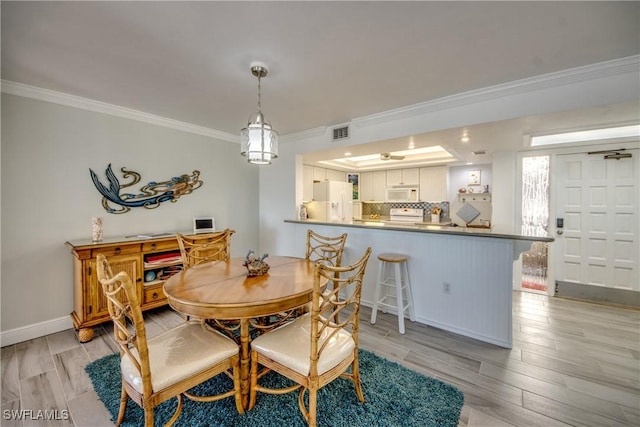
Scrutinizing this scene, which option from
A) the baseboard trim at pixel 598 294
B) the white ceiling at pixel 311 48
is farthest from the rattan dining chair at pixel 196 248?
the baseboard trim at pixel 598 294

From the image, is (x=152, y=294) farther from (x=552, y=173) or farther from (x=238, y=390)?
(x=552, y=173)

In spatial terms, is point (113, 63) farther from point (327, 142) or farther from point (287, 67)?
point (327, 142)

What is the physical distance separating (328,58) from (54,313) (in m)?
3.62

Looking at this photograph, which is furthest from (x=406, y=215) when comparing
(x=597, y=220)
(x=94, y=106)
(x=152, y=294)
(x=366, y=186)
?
(x=94, y=106)

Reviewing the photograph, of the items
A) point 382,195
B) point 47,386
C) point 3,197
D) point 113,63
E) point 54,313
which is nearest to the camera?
point 47,386

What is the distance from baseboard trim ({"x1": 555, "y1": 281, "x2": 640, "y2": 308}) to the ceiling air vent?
12.0 ft

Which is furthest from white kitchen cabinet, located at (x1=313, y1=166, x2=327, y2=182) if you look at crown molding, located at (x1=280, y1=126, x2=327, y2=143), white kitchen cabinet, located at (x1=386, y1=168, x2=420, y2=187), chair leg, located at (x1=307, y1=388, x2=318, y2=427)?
chair leg, located at (x1=307, y1=388, x2=318, y2=427)

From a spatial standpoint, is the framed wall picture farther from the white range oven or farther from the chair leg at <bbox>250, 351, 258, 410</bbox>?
the chair leg at <bbox>250, 351, 258, 410</bbox>

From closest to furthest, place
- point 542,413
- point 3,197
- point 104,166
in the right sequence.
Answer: point 542,413
point 3,197
point 104,166

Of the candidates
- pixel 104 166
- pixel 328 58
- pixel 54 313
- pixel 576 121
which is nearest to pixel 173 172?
pixel 104 166

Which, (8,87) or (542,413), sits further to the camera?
(8,87)

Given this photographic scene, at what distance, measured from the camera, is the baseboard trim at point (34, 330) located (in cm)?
241

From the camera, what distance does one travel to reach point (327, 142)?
12.1 ft

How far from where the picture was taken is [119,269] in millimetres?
2652
